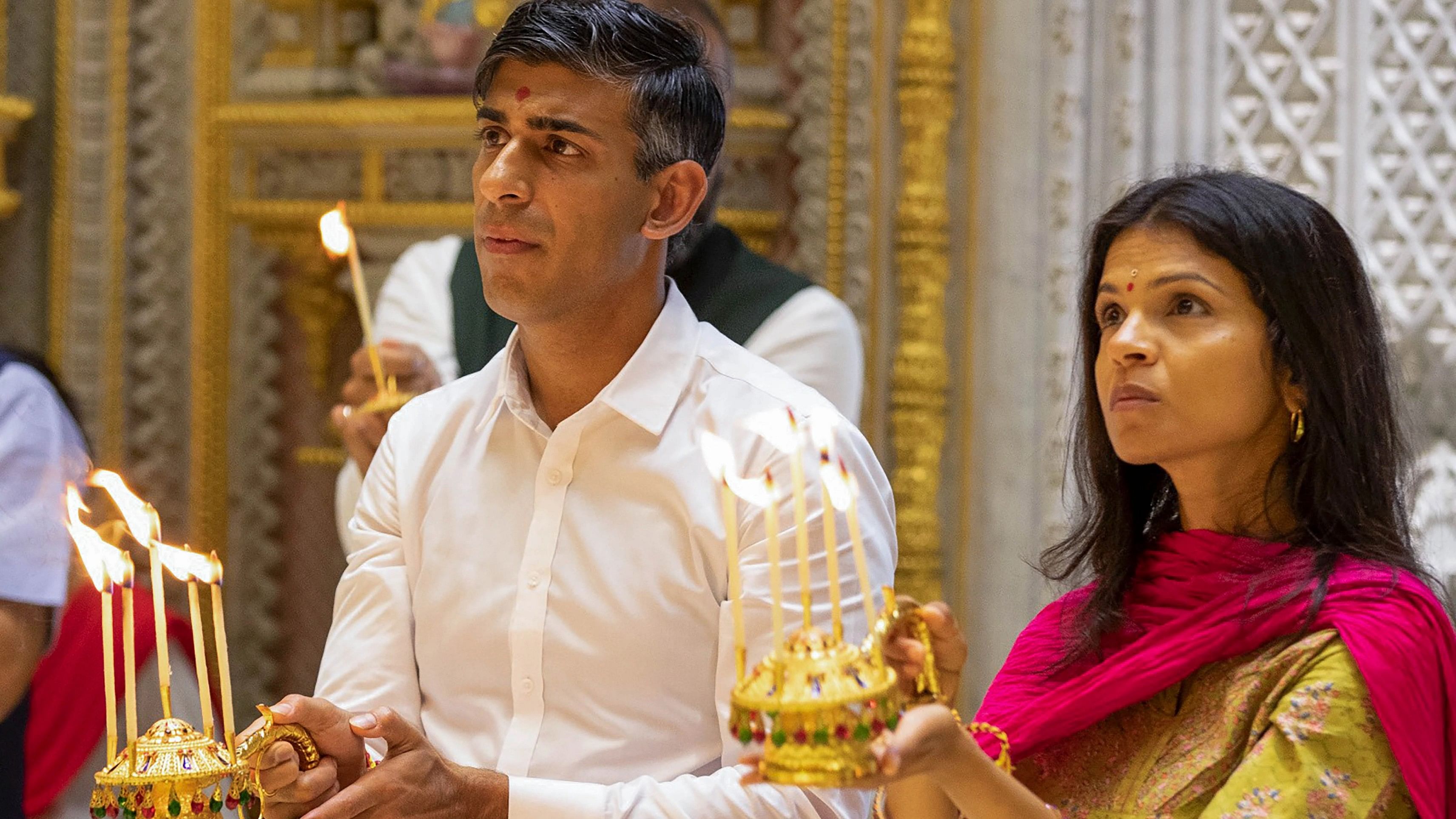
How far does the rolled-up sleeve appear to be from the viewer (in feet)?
7.45

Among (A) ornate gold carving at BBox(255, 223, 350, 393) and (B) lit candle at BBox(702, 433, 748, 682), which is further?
(A) ornate gold carving at BBox(255, 223, 350, 393)

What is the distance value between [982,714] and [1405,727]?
0.53m

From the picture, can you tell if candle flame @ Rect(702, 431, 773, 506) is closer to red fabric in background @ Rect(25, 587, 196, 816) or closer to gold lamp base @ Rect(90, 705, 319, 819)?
gold lamp base @ Rect(90, 705, 319, 819)

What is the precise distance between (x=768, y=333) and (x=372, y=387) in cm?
79

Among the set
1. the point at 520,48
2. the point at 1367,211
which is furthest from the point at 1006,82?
the point at 520,48

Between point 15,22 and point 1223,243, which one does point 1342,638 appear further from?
point 15,22

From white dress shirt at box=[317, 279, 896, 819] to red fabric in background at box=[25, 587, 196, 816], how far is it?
59cm

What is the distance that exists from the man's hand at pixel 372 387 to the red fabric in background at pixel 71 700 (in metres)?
0.41

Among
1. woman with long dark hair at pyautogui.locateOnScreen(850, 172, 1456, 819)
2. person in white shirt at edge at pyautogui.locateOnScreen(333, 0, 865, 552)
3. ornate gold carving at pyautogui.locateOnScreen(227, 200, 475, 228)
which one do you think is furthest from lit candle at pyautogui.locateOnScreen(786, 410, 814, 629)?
ornate gold carving at pyautogui.locateOnScreen(227, 200, 475, 228)

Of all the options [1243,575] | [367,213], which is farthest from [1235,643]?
[367,213]

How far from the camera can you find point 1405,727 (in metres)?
1.59

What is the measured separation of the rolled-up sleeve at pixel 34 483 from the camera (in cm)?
227

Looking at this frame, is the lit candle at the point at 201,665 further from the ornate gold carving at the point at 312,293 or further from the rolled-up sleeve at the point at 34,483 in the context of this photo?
the ornate gold carving at the point at 312,293

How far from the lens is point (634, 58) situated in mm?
1987
